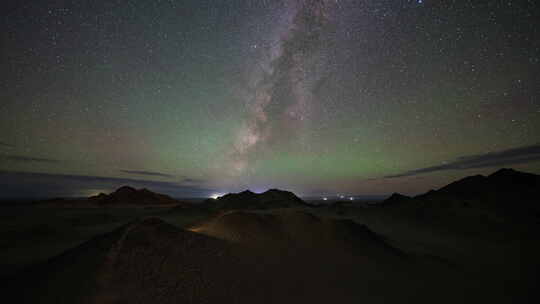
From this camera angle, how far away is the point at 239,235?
11.0m

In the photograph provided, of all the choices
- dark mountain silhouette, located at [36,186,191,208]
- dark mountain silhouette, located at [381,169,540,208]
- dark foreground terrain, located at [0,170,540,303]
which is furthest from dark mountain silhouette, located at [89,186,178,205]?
dark mountain silhouette, located at [381,169,540,208]

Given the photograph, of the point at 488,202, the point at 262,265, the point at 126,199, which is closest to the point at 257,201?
the point at 126,199

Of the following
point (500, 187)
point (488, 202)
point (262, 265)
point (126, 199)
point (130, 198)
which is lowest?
point (488, 202)

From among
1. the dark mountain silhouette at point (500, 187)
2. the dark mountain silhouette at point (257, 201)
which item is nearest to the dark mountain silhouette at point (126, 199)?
the dark mountain silhouette at point (257, 201)

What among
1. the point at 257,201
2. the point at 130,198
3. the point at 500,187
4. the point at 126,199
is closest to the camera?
the point at 500,187

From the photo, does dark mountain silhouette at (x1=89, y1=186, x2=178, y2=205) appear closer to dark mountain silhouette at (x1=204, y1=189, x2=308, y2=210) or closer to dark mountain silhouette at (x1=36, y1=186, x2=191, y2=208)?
dark mountain silhouette at (x1=36, y1=186, x2=191, y2=208)

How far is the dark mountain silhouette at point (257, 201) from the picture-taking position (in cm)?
4079

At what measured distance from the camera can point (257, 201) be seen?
43531 mm

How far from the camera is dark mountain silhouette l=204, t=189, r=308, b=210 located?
40791 mm

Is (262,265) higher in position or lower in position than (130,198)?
lower

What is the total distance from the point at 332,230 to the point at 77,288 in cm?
1121

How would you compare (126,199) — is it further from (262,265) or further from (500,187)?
(500,187)

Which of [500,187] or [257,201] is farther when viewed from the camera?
[257,201]

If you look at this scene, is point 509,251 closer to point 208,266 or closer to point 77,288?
point 208,266
